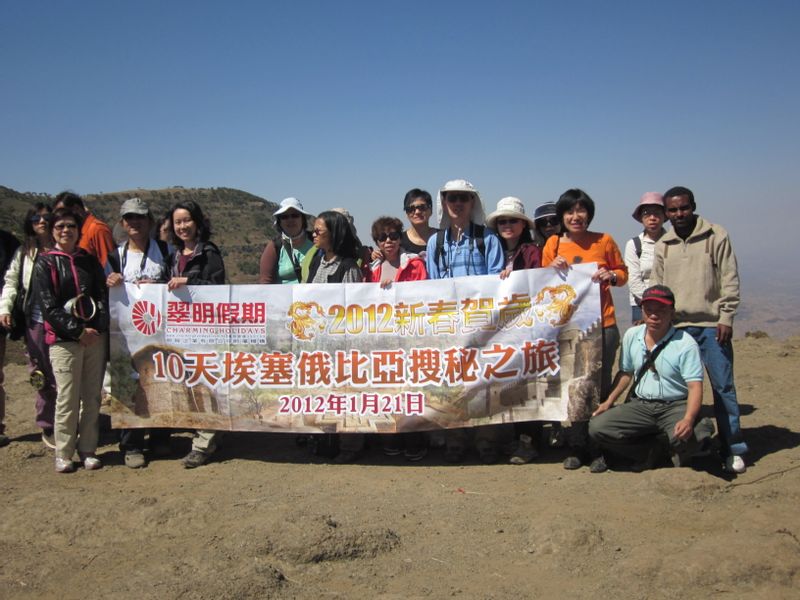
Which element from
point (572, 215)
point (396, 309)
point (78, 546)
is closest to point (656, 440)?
point (572, 215)

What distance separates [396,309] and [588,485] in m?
1.99

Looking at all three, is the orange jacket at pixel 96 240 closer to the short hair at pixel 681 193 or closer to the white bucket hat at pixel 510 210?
the white bucket hat at pixel 510 210

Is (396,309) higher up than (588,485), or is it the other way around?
(396,309)

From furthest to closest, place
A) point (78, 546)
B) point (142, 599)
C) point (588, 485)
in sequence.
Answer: point (588, 485) < point (78, 546) < point (142, 599)

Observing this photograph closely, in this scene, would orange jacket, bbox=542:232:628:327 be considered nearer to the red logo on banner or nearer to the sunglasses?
the sunglasses

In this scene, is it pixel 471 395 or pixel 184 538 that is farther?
pixel 471 395

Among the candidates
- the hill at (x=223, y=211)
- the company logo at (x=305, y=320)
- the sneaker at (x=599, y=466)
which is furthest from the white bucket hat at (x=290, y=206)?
the hill at (x=223, y=211)

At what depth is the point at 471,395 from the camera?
4883mm

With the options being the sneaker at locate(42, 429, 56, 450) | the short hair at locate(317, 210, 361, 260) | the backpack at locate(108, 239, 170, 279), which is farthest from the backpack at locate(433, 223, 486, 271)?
the sneaker at locate(42, 429, 56, 450)

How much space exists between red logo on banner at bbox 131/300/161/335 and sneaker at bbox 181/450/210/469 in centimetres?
113

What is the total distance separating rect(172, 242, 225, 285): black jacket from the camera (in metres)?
5.23

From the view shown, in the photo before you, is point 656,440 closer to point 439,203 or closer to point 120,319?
point 439,203

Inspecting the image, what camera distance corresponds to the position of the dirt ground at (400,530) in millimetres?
3209

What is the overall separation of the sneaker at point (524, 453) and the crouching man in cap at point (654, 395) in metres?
0.51
